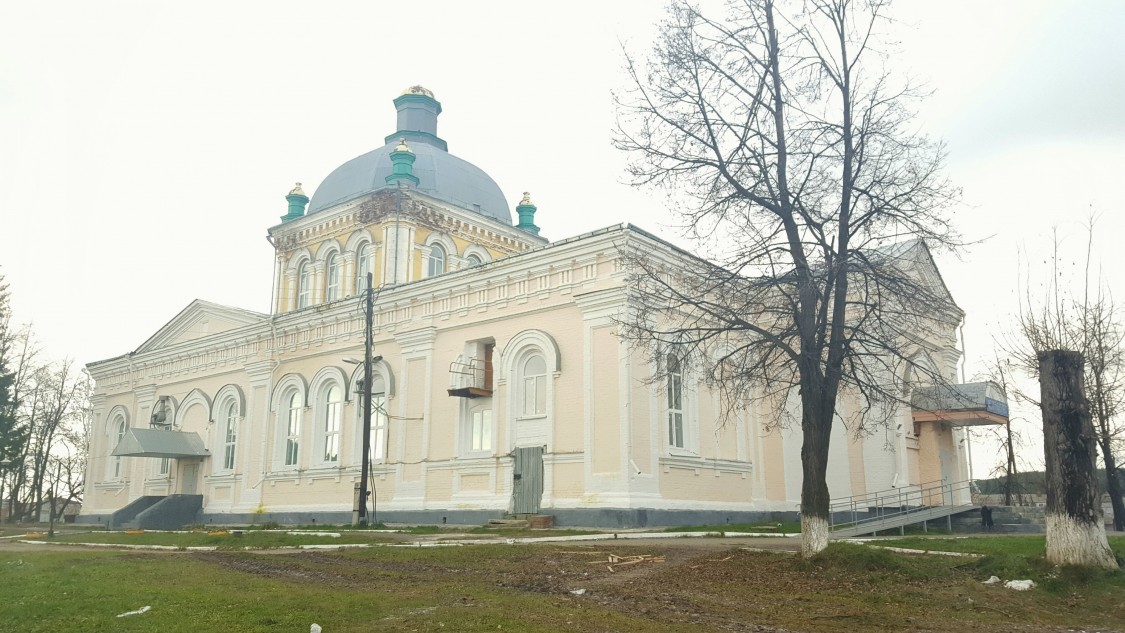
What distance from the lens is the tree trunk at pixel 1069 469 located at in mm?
9555

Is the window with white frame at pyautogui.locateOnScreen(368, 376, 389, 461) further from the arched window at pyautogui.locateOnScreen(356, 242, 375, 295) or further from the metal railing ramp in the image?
the metal railing ramp

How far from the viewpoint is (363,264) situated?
103 ft

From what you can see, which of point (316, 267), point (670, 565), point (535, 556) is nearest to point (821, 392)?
point (670, 565)

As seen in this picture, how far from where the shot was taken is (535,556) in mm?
12656

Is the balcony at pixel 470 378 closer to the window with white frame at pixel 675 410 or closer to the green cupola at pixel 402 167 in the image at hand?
the window with white frame at pixel 675 410

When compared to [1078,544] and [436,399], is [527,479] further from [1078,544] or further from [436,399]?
[1078,544]

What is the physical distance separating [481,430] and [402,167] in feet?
38.4

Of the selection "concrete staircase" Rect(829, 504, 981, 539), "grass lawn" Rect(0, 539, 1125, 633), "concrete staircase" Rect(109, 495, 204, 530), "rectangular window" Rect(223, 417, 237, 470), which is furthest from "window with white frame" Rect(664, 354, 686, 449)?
"concrete staircase" Rect(109, 495, 204, 530)

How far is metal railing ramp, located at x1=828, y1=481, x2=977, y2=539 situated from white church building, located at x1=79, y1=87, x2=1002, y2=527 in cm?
44

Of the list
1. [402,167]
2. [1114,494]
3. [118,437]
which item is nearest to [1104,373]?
[1114,494]

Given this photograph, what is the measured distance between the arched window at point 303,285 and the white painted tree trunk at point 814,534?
25284mm

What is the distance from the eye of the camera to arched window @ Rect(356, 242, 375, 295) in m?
30.9

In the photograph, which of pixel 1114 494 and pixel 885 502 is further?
pixel 885 502

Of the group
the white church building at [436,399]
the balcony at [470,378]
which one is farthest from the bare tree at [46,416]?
the balcony at [470,378]
